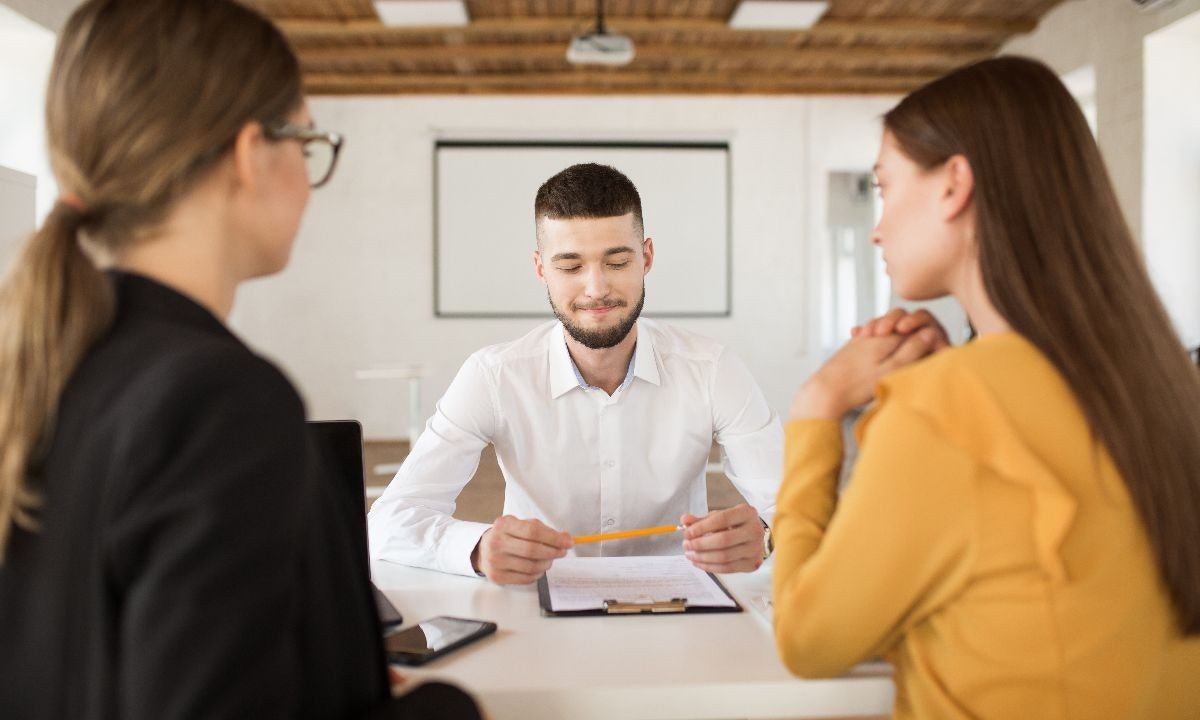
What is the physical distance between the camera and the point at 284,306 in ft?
31.0

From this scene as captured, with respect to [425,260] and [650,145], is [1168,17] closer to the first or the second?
[650,145]

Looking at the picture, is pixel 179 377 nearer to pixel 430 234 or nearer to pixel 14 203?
pixel 14 203

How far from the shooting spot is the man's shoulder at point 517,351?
221 cm

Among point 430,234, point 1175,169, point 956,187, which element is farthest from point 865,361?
point 430,234

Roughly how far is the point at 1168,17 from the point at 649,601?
20.1ft

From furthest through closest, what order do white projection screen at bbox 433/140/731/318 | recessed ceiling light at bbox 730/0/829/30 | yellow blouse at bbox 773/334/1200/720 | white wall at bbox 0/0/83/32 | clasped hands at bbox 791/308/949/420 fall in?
white projection screen at bbox 433/140/731/318, recessed ceiling light at bbox 730/0/829/30, white wall at bbox 0/0/83/32, clasped hands at bbox 791/308/949/420, yellow blouse at bbox 773/334/1200/720

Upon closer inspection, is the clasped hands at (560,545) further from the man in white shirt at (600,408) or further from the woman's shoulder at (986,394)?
the woman's shoulder at (986,394)

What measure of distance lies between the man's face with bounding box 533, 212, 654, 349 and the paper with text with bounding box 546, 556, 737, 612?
23.8 inches

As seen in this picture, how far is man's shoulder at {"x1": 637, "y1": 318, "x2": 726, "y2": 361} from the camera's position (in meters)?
2.26

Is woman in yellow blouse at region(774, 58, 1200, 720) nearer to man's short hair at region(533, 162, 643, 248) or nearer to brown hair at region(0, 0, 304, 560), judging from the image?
brown hair at region(0, 0, 304, 560)

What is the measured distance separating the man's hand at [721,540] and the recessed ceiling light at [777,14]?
5.78 metres

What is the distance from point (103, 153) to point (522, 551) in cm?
97

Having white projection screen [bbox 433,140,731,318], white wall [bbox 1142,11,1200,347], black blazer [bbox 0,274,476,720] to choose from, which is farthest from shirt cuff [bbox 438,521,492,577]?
white projection screen [bbox 433,140,731,318]

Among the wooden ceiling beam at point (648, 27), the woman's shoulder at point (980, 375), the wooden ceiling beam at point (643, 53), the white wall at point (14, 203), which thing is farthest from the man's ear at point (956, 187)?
the wooden ceiling beam at point (643, 53)
